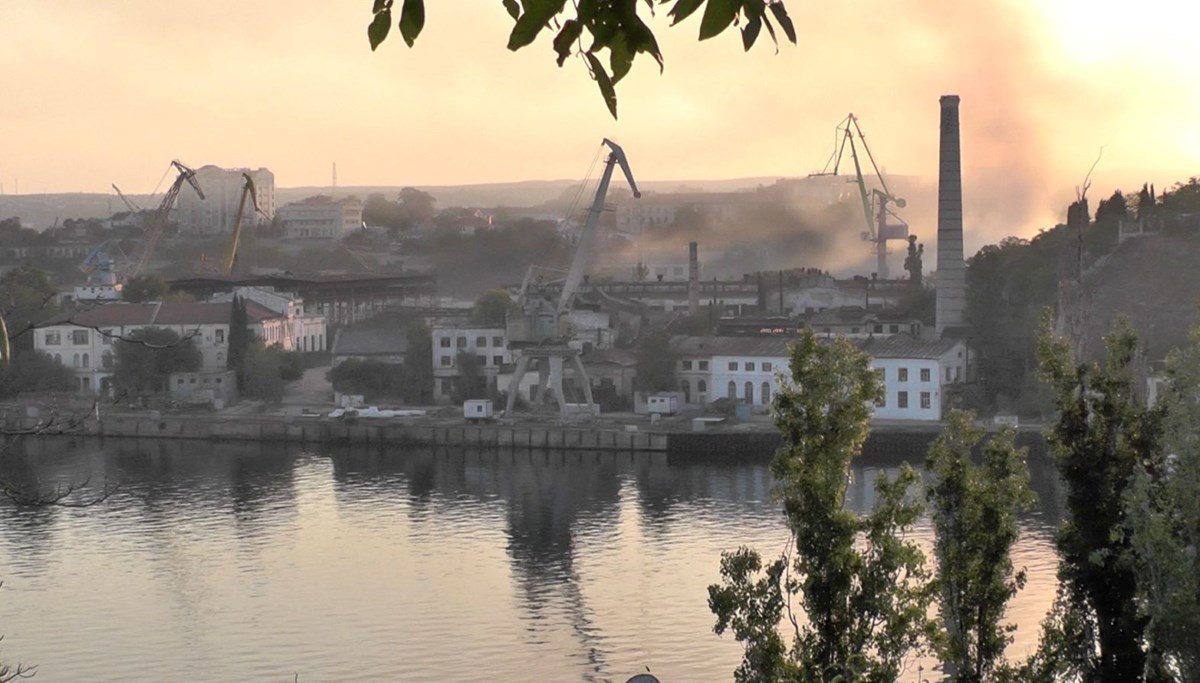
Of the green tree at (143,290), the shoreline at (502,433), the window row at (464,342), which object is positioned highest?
the green tree at (143,290)

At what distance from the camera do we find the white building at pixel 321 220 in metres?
32.4

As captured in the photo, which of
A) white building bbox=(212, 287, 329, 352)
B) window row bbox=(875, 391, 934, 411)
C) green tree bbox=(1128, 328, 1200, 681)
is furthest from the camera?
white building bbox=(212, 287, 329, 352)

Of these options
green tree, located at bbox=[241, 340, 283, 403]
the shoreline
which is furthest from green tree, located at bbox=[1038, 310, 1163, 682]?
green tree, located at bbox=[241, 340, 283, 403]

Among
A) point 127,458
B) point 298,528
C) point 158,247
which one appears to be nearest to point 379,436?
point 127,458

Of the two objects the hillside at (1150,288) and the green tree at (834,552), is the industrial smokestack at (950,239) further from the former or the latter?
the green tree at (834,552)

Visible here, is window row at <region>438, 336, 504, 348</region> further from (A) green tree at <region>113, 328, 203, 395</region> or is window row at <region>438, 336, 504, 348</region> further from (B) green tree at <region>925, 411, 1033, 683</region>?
(B) green tree at <region>925, 411, 1033, 683</region>

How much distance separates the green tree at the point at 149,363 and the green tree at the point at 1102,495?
Result: 33.4 feet

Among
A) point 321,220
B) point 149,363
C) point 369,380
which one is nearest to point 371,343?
point 369,380

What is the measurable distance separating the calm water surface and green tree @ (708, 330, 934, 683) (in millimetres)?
2116

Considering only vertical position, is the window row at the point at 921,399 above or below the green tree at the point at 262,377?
below

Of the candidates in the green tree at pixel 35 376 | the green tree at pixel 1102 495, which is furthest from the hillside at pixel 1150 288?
the green tree at pixel 1102 495

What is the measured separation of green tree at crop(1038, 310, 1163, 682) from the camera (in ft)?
11.2

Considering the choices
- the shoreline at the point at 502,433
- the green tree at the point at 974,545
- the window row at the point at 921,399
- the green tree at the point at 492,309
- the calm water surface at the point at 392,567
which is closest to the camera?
the green tree at the point at 974,545

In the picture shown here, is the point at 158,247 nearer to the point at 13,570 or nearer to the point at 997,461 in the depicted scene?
the point at 13,570
